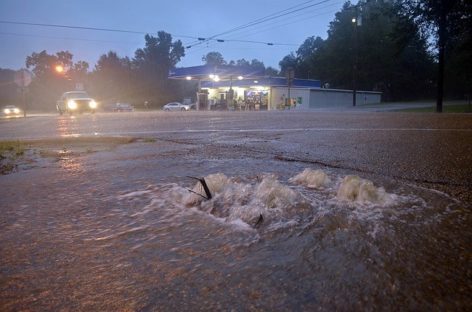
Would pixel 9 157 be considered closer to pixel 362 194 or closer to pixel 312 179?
pixel 312 179

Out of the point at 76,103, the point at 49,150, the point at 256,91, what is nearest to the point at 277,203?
the point at 49,150

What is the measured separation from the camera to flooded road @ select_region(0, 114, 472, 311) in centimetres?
113

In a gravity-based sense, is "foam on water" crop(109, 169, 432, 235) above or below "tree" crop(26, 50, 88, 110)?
below

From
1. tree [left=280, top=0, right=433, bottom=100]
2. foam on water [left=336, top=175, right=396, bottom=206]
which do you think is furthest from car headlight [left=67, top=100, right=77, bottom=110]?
tree [left=280, top=0, right=433, bottom=100]

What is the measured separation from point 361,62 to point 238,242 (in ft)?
193

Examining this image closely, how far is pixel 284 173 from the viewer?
2.93m

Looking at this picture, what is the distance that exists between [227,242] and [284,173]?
1467 mm

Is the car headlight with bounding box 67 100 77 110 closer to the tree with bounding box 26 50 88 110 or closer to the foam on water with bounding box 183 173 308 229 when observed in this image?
the foam on water with bounding box 183 173 308 229

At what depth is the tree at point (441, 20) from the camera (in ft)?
79.3

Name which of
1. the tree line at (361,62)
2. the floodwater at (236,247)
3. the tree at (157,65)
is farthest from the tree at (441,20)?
the tree at (157,65)

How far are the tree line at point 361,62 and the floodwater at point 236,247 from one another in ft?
88.7

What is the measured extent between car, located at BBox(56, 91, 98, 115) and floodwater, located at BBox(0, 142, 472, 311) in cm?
2314

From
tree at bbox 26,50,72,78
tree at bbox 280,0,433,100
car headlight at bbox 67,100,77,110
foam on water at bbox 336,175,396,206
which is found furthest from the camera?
tree at bbox 26,50,72,78

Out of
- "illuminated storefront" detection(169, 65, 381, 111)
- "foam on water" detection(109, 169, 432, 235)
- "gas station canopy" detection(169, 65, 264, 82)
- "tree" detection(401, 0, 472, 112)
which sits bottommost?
"foam on water" detection(109, 169, 432, 235)
